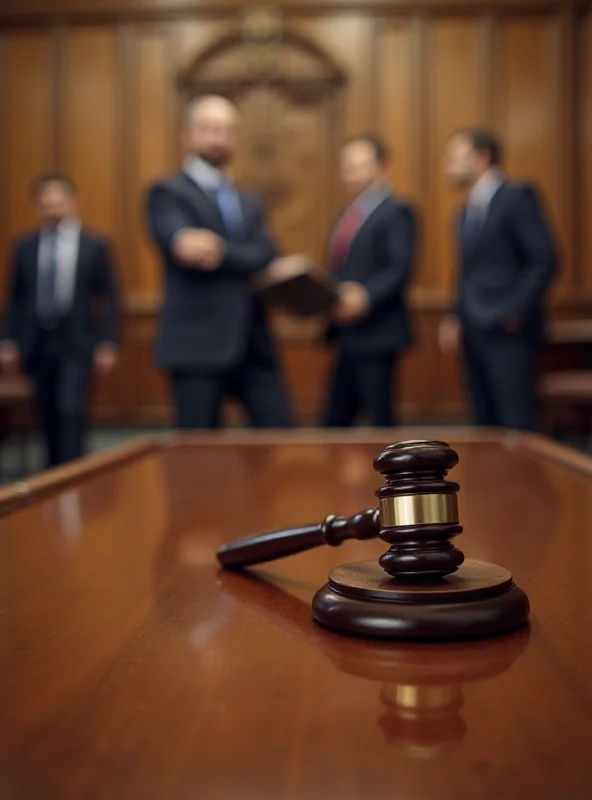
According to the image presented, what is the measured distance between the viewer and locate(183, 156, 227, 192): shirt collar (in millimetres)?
3553

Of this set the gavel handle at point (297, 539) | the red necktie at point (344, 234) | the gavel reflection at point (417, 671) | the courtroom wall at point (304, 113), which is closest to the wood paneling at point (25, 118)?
the courtroom wall at point (304, 113)

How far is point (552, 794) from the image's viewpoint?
0.35 m

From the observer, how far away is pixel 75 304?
4695 mm

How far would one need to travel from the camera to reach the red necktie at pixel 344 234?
4.34 m

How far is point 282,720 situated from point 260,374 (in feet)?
10.3

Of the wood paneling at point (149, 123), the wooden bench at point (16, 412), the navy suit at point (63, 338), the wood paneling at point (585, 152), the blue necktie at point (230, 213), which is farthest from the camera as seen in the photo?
the wood paneling at point (149, 123)

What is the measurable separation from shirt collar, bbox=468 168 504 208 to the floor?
185 centimetres

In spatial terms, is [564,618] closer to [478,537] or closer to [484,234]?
[478,537]

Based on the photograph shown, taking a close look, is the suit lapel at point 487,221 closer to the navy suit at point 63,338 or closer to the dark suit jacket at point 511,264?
the dark suit jacket at point 511,264

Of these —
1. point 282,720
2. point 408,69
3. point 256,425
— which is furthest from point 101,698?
point 408,69

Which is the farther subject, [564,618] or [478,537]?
[478,537]

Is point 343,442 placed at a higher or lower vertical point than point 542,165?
lower

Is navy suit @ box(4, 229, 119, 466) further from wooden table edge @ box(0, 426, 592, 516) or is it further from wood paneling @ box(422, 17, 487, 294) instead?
wood paneling @ box(422, 17, 487, 294)

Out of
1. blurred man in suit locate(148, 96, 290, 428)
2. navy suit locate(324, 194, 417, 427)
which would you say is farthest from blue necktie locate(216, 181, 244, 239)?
navy suit locate(324, 194, 417, 427)
